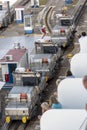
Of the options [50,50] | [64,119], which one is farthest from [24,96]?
[64,119]

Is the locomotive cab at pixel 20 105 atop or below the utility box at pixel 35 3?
atop

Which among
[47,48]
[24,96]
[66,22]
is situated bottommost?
[66,22]

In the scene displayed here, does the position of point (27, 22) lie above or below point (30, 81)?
below

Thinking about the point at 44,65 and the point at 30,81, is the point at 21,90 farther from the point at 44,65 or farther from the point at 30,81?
the point at 44,65

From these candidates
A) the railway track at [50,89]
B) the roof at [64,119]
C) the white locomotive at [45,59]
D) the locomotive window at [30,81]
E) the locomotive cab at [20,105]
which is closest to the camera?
the roof at [64,119]

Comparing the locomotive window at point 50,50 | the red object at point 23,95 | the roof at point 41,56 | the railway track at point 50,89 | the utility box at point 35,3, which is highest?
the red object at point 23,95

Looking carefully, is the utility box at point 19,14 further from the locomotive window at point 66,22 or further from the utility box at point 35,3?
the locomotive window at point 66,22

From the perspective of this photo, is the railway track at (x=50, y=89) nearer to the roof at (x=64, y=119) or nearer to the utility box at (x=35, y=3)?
the roof at (x=64, y=119)

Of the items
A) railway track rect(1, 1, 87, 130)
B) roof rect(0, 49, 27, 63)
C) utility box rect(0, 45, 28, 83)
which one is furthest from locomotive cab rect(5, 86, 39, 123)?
roof rect(0, 49, 27, 63)

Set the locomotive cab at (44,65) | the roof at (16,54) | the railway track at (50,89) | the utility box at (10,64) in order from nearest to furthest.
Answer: the railway track at (50,89) < the utility box at (10,64) < the roof at (16,54) < the locomotive cab at (44,65)

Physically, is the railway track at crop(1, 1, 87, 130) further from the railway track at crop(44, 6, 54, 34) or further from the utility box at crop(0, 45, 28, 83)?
the railway track at crop(44, 6, 54, 34)

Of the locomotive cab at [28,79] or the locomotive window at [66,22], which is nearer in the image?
the locomotive cab at [28,79]

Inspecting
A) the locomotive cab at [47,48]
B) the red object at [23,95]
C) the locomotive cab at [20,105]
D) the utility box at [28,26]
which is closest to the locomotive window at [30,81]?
the locomotive cab at [20,105]

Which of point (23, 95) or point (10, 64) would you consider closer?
point (23, 95)
